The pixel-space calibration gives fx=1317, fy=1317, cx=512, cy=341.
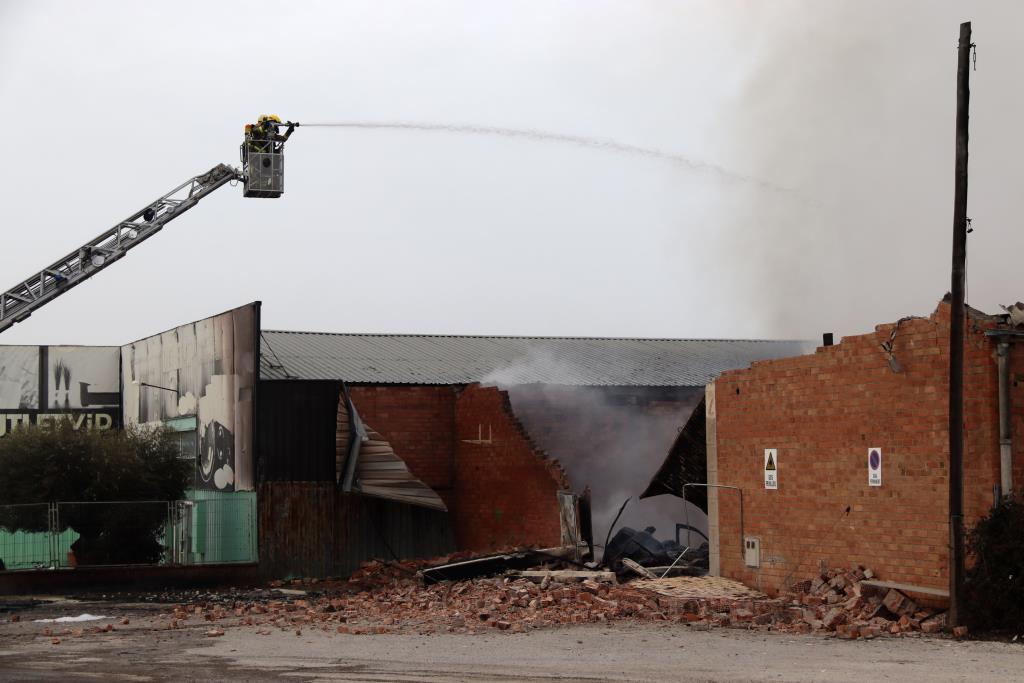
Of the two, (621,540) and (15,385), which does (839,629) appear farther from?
(15,385)

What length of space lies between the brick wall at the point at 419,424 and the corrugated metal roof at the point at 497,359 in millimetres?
479

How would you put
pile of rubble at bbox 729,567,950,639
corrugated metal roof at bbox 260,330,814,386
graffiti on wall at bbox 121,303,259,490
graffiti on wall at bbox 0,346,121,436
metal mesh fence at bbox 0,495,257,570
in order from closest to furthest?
1. pile of rubble at bbox 729,567,950,639
2. metal mesh fence at bbox 0,495,257,570
3. graffiti on wall at bbox 121,303,259,490
4. corrugated metal roof at bbox 260,330,814,386
5. graffiti on wall at bbox 0,346,121,436

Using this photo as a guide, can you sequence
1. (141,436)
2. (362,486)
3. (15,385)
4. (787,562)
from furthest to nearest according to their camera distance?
(15,385), (141,436), (362,486), (787,562)

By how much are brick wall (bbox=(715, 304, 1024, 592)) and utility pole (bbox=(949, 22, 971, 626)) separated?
21.2 inches

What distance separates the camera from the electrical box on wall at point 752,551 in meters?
20.2

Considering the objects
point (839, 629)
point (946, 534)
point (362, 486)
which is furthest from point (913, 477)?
point (362, 486)

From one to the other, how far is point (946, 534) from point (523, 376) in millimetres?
19009

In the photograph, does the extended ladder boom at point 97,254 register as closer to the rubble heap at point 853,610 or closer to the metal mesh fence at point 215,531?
the metal mesh fence at point 215,531

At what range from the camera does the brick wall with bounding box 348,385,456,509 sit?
3225 cm

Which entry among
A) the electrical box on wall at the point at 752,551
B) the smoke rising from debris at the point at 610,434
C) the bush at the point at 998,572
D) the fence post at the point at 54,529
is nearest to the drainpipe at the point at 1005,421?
the bush at the point at 998,572

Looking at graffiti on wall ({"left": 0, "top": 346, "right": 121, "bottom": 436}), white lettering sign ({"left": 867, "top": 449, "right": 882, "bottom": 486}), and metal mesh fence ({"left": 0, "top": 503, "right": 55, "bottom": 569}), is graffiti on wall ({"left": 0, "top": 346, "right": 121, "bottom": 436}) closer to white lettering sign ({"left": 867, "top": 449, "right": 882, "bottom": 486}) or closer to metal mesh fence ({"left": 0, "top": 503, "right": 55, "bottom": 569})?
metal mesh fence ({"left": 0, "top": 503, "right": 55, "bottom": 569})

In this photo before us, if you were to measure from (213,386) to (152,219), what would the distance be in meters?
4.25

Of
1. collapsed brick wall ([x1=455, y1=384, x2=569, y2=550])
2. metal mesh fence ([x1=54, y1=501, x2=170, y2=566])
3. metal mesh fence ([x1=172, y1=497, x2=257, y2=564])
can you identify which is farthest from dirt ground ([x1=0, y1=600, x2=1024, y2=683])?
collapsed brick wall ([x1=455, y1=384, x2=569, y2=550])

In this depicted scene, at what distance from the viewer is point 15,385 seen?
37.2 metres
